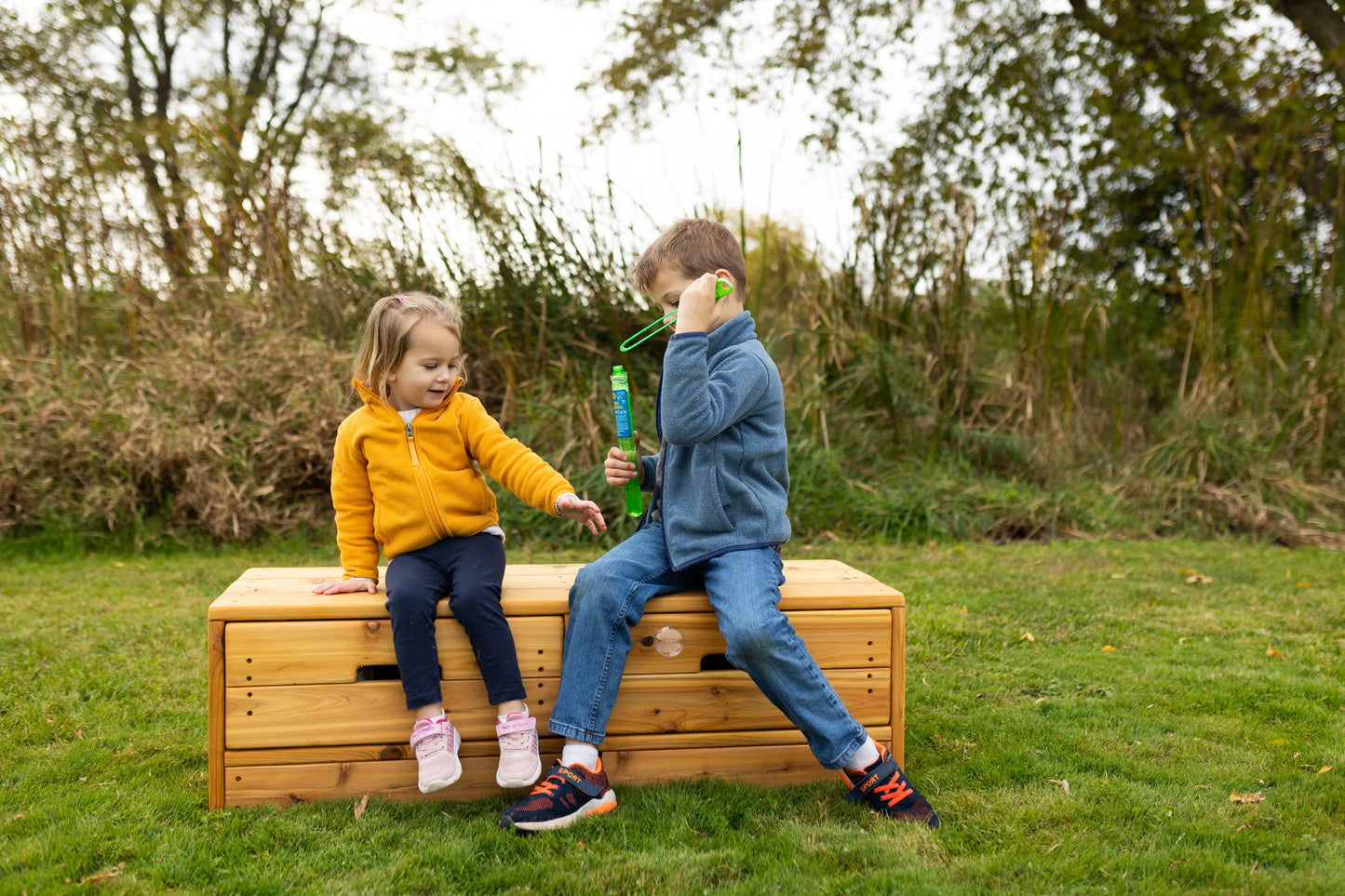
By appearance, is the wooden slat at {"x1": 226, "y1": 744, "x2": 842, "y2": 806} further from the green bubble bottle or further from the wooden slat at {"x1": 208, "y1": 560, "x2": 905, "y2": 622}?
the green bubble bottle

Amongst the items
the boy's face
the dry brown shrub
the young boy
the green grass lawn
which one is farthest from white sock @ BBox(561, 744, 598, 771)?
the dry brown shrub

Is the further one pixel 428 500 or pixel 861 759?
pixel 428 500

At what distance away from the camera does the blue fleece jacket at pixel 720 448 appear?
212 cm

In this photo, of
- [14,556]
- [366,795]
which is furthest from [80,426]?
[366,795]

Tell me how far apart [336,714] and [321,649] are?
142mm

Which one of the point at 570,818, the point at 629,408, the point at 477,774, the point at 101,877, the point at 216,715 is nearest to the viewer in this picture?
the point at 101,877

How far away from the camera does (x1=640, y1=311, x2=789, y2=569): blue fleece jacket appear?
212 cm

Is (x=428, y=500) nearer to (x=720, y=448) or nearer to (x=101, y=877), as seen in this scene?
(x=720, y=448)

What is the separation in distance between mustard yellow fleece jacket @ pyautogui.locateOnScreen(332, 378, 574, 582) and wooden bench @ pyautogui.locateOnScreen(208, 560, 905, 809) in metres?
0.17

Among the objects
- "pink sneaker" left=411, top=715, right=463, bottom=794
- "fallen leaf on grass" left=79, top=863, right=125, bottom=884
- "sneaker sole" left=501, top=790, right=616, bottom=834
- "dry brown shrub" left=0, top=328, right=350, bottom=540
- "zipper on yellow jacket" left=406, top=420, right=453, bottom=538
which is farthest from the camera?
"dry brown shrub" left=0, top=328, right=350, bottom=540

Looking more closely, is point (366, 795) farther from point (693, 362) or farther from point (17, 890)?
point (693, 362)

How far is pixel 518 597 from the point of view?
87.8 inches

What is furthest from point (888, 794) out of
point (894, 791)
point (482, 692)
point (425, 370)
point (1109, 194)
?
point (1109, 194)

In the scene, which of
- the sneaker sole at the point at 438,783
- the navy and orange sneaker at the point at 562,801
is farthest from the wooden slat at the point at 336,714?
the navy and orange sneaker at the point at 562,801
